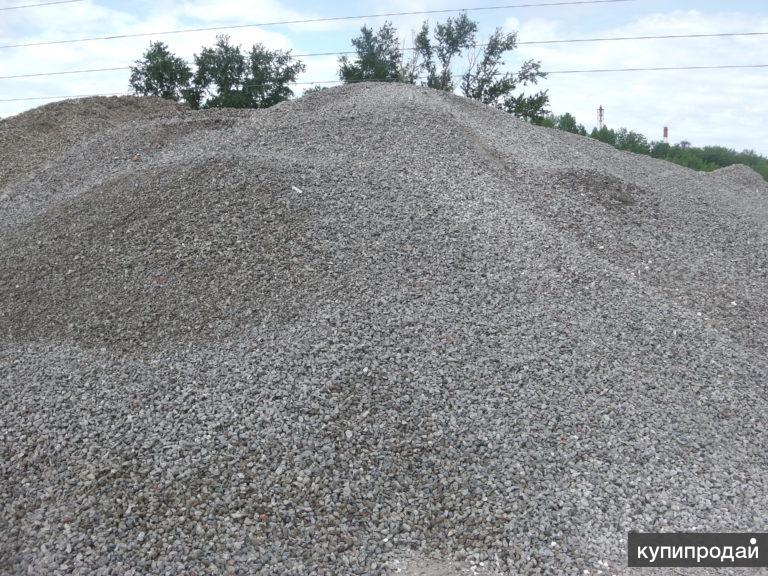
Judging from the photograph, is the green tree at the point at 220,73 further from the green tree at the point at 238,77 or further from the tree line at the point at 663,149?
the tree line at the point at 663,149

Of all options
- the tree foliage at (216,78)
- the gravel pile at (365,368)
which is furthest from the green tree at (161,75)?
the gravel pile at (365,368)

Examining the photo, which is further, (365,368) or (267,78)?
(267,78)

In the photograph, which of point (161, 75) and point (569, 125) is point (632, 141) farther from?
point (161, 75)

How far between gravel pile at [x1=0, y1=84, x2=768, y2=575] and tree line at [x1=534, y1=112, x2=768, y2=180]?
1389cm

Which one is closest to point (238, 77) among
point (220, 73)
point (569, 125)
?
point (220, 73)

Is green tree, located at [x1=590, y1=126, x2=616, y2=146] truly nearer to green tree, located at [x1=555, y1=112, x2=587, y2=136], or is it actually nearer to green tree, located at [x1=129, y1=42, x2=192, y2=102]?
green tree, located at [x1=555, y1=112, x2=587, y2=136]

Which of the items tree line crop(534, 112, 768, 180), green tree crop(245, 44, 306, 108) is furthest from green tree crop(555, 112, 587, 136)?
green tree crop(245, 44, 306, 108)

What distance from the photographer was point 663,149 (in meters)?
26.0

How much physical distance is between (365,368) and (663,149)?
24723 millimetres

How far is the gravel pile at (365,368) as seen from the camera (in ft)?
13.5

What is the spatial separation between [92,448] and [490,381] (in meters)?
3.11

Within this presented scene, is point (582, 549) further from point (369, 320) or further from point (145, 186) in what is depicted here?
point (145, 186)

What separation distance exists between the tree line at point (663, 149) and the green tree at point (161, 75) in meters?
11.8

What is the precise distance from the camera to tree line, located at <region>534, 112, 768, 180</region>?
22797mm
